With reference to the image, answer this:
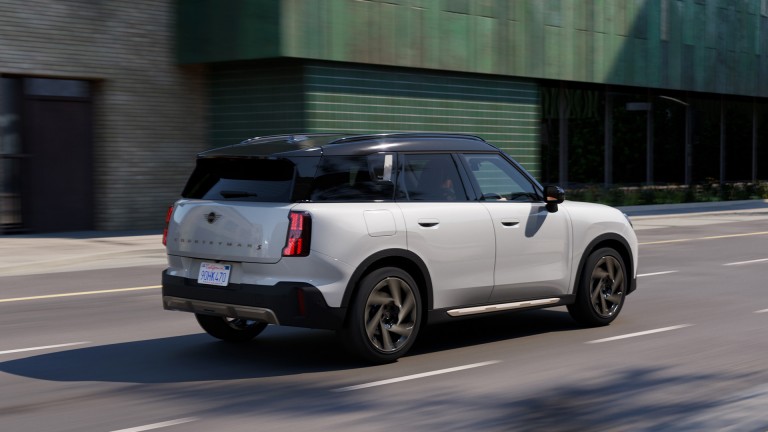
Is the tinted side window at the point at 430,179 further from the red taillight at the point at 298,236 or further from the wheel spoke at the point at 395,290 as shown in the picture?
the red taillight at the point at 298,236

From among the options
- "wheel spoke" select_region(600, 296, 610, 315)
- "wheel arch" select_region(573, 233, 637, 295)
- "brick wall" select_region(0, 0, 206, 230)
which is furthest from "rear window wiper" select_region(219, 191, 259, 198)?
"brick wall" select_region(0, 0, 206, 230)

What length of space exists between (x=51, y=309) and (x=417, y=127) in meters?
15.4

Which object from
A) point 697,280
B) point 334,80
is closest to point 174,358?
point 697,280

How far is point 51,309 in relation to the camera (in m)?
12.1

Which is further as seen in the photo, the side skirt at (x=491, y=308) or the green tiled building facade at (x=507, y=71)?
the green tiled building facade at (x=507, y=71)

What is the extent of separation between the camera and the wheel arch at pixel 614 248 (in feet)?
33.3

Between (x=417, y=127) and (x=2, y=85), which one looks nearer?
(x=2, y=85)

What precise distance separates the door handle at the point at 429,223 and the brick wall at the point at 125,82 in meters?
14.6

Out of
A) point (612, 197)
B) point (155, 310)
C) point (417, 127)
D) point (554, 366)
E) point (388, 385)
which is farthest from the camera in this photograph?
point (612, 197)

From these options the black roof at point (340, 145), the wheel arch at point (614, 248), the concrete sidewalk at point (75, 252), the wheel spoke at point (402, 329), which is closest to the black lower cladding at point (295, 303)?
the wheel spoke at point (402, 329)

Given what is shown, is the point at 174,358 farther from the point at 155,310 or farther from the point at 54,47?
the point at 54,47

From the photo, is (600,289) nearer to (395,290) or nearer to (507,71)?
(395,290)

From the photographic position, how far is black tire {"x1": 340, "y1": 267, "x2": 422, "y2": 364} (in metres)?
8.31

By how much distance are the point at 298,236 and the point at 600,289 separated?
11.3 ft
